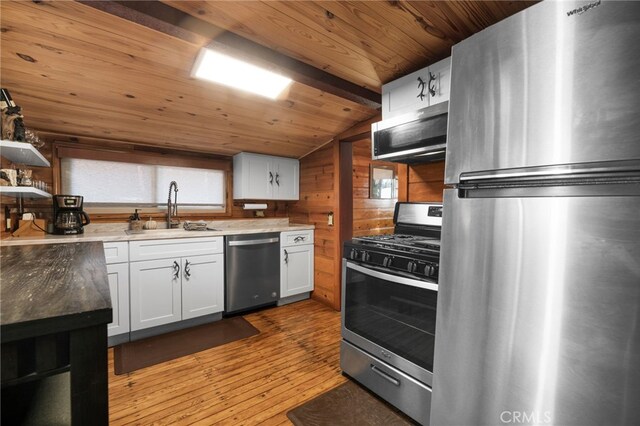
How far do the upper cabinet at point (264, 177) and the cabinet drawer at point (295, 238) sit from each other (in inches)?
21.9

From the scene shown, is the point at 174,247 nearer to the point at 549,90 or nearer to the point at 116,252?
the point at 116,252

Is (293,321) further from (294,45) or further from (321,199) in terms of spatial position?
(294,45)

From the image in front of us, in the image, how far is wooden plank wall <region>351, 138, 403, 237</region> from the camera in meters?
3.95

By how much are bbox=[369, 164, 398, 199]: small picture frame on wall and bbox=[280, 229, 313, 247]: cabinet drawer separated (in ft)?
3.95

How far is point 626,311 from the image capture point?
2.66 feet

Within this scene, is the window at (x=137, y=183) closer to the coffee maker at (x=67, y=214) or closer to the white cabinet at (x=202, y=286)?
the coffee maker at (x=67, y=214)

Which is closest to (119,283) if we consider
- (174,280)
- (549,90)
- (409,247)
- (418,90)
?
(174,280)

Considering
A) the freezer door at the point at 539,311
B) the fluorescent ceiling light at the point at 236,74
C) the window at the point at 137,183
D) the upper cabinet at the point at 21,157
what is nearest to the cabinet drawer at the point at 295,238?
the window at the point at 137,183

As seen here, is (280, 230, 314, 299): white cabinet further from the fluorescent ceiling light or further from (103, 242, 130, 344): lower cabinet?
the fluorescent ceiling light

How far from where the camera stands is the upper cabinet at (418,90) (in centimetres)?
166

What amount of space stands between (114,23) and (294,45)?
0.97 m

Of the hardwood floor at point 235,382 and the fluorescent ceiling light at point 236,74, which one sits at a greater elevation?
the fluorescent ceiling light at point 236,74

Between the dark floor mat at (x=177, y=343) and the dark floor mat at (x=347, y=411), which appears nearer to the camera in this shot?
the dark floor mat at (x=347, y=411)

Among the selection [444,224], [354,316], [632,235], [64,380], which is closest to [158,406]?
[64,380]
